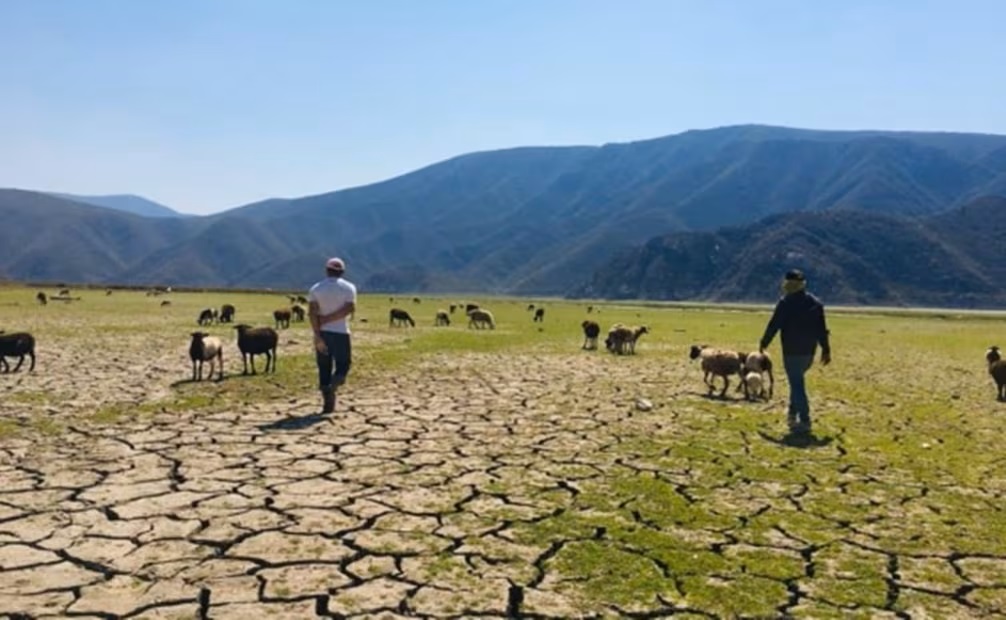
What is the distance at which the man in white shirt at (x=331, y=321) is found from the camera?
11.0 m

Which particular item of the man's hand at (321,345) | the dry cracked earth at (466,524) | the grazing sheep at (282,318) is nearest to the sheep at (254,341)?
the dry cracked earth at (466,524)

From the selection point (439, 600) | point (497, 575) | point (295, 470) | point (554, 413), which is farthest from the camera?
point (554, 413)

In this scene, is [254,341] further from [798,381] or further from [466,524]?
[466,524]

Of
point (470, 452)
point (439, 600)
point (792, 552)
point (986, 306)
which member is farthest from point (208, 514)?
point (986, 306)

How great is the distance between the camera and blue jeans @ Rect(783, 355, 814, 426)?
10.8 m

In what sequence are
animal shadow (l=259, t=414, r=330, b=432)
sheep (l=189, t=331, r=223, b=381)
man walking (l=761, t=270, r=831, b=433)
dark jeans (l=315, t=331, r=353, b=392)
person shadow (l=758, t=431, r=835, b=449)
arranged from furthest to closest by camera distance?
1. sheep (l=189, t=331, r=223, b=381)
2. dark jeans (l=315, t=331, r=353, b=392)
3. man walking (l=761, t=270, r=831, b=433)
4. animal shadow (l=259, t=414, r=330, b=432)
5. person shadow (l=758, t=431, r=835, b=449)

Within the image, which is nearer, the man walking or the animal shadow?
the animal shadow

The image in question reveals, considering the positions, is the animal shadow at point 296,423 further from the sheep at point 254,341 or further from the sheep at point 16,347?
the sheep at point 16,347

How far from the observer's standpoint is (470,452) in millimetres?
9234

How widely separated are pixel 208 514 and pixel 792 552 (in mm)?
4791

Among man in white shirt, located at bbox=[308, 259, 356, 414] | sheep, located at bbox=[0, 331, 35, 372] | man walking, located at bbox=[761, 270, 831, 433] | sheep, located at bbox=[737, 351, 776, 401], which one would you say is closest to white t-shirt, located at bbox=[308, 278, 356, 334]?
man in white shirt, located at bbox=[308, 259, 356, 414]

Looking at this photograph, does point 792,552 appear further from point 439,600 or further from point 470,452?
point 470,452

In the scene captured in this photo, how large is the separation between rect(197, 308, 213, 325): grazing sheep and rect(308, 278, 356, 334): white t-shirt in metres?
23.2

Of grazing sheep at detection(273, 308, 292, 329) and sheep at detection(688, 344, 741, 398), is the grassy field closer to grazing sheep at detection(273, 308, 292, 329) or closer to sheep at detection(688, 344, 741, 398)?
sheep at detection(688, 344, 741, 398)
